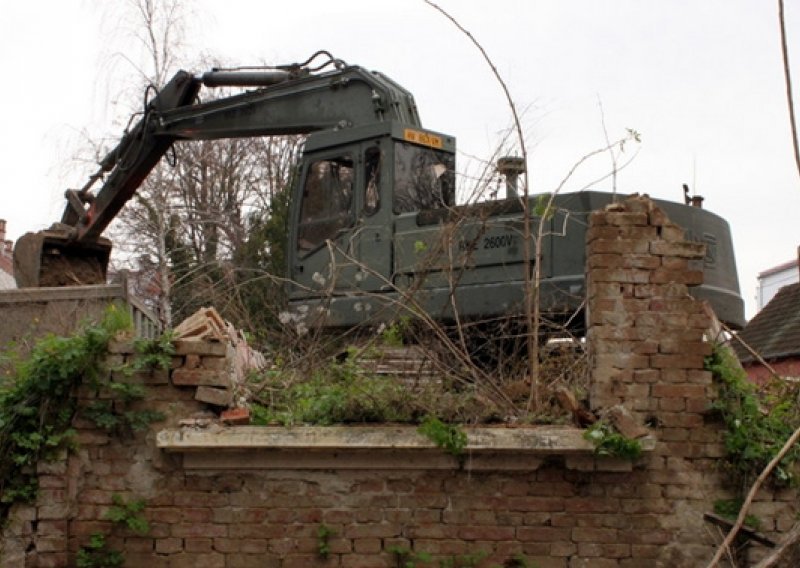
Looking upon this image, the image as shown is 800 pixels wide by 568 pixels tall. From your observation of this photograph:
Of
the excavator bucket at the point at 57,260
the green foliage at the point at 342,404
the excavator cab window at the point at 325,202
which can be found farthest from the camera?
the excavator bucket at the point at 57,260

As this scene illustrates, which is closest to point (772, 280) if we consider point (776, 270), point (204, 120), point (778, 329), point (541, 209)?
point (776, 270)

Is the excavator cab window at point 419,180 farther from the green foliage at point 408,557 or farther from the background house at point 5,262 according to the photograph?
the background house at point 5,262

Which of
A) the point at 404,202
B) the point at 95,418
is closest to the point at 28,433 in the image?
the point at 95,418

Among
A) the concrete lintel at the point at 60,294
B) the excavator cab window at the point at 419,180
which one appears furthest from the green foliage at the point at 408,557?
the excavator cab window at the point at 419,180

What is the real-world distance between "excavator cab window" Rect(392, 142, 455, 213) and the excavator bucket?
381 centimetres

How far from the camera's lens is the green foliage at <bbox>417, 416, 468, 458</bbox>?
695 cm

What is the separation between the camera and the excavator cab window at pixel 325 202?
1167cm

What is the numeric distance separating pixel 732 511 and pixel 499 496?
141 cm

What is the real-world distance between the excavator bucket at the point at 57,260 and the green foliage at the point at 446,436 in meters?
6.71

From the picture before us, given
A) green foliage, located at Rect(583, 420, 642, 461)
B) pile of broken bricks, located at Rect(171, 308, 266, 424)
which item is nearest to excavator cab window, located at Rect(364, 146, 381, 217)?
pile of broken bricks, located at Rect(171, 308, 266, 424)

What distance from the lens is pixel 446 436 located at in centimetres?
695

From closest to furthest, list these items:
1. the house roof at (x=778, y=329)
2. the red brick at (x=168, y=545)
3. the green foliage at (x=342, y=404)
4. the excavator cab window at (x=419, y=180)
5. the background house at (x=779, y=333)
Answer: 1. the red brick at (x=168, y=545)
2. the green foliage at (x=342, y=404)
3. the excavator cab window at (x=419, y=180)
4. the background house at (x=779, y=333)
5. the house roof at (x=778, y=329)

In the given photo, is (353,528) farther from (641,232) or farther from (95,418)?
(641,232)

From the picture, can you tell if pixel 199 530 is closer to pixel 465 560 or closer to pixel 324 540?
pixel 324 540
